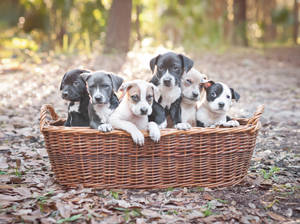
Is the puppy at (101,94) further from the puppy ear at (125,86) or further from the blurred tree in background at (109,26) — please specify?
the blurred tree in background at (109,26)

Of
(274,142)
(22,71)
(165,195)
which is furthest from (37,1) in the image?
(165,195)

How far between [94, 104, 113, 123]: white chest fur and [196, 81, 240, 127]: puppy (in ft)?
3.40

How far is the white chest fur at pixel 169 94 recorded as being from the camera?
4.05 meters

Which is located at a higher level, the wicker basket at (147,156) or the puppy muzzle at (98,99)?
the puppy muzzle at (98,99)

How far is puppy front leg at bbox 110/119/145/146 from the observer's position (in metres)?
3.46

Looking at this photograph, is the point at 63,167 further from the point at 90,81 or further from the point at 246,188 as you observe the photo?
the point at 246,188

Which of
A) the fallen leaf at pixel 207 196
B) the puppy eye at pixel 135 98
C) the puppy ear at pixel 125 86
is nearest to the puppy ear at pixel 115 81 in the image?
the puppy ear at pixel 125 86

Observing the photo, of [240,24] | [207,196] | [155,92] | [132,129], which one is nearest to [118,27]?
[240,24]

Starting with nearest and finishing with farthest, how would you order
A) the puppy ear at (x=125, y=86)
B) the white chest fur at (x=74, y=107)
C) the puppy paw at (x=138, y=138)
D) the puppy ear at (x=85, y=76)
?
the puppy paw at (x=138, y=138), the puppy ear at (x=125, y=86), the puppy ear at (x=85, y=76), the white chest fur at (x=74, y=107)

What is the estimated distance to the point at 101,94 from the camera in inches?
146

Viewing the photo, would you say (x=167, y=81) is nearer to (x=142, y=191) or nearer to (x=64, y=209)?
(x=142, y=191)

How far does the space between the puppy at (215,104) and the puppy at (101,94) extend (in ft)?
3.20

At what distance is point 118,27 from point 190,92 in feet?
27.8

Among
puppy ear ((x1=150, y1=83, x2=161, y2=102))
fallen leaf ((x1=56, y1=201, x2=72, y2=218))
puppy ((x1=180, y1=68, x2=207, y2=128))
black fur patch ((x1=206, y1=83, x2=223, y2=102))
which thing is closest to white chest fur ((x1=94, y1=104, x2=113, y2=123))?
puppy ear ((x1=150, y1=83, x2=161, y2=102))
